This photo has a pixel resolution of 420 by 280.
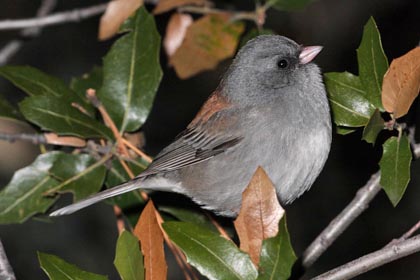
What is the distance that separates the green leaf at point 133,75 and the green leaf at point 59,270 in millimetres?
1013

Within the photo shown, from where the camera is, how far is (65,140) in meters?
3.06

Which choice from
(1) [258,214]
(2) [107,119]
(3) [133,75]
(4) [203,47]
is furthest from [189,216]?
(1) [258,214]

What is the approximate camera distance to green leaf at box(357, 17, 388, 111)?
2.46m

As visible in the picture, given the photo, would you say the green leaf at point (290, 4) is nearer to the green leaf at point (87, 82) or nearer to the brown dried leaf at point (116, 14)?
the brown dried leaf at point (116, 14)

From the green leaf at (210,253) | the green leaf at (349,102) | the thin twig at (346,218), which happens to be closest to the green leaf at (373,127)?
the green leaf at (349,102)

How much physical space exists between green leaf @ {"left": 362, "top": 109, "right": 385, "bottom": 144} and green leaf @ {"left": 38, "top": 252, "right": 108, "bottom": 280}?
3.10 feet

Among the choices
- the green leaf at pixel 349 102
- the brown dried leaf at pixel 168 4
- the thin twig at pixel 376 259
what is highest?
the brown dried leaf at pixel 168 4

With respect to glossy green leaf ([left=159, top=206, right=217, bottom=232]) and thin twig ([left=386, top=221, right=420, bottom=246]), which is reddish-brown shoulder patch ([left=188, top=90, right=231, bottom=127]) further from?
thin twig ([left=386, top=221, right=420, bottom=246])

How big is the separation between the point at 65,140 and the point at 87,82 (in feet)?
1.24

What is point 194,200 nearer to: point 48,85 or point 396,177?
point 48,85

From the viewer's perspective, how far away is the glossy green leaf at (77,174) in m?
2.94

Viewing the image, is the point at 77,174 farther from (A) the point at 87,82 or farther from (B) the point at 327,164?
(B) the point at 327,164

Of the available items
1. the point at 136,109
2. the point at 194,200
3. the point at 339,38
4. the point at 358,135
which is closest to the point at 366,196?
the point at 194,200

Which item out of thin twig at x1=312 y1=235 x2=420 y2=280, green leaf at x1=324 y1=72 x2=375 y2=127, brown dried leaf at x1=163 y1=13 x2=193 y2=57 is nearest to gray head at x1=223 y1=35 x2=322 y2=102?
green leaf at x1=324 y1=72 x2=375 y2=127
